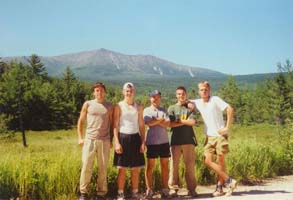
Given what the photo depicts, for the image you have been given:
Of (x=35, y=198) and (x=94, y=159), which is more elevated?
(x=94, y=159)

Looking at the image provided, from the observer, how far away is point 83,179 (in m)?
7.28

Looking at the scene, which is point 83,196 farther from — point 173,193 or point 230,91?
point 230,91

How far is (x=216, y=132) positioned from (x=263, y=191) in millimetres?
1558

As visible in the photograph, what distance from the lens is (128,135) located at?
7.31 metres

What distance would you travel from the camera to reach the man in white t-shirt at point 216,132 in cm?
786

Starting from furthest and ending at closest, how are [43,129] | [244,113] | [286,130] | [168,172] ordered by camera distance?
[244,113] → [43,129] → [286,130] → [168,172]

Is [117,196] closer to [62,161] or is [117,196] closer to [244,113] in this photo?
[62,161]

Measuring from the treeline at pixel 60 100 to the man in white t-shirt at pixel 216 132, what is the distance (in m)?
33.4

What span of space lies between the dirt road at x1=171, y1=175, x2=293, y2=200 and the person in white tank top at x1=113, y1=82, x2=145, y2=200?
1.14 metres

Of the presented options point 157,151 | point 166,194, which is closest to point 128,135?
point 157,151

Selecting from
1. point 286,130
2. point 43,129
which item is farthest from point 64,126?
point 286,130

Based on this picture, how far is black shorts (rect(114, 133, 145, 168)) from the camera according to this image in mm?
7316

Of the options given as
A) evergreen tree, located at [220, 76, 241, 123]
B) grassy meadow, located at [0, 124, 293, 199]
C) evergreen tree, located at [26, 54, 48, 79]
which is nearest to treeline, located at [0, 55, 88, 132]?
evergreen tree, located at [26, 54, 48, 79]

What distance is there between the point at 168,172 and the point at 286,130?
Answer: 496 cm
